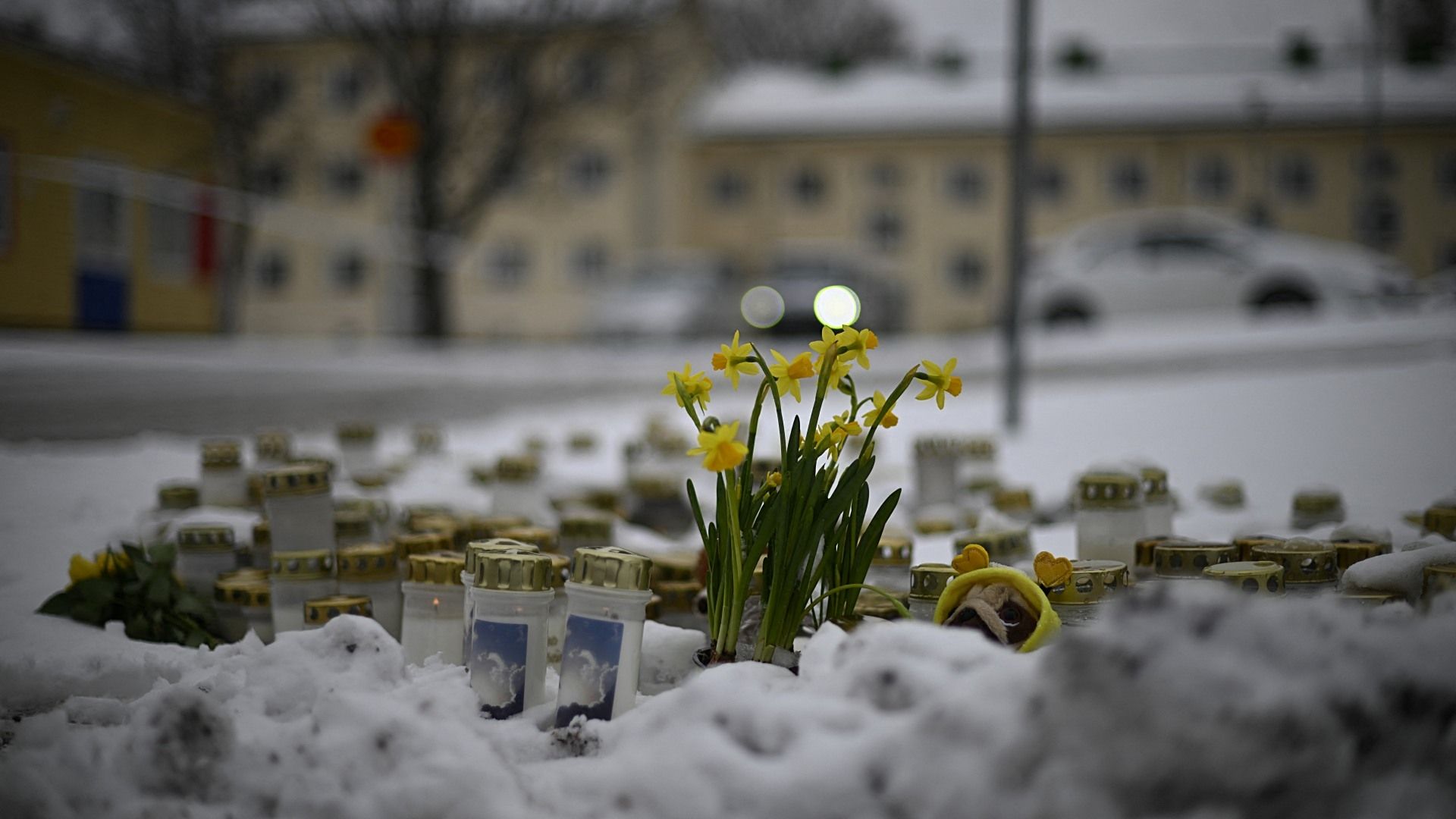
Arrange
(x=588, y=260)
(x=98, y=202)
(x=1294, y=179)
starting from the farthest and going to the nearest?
(x=588, y=260) → (x=1294, y=179) → (x=98, y=202)

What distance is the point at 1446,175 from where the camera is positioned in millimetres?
12906

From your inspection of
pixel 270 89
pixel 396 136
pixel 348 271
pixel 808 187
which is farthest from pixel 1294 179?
pixel 348 271

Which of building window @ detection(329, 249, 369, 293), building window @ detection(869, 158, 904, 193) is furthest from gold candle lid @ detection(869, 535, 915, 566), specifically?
building window @ detection(329, 249, 369, 293)

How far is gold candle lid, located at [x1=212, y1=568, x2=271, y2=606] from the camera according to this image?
223cm

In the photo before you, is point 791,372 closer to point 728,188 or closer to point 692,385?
point 692,385

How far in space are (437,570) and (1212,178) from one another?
29769 mm

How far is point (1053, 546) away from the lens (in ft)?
8.80

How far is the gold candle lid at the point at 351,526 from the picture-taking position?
98.5 inches

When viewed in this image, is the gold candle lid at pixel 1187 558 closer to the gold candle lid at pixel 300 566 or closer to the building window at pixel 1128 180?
the gold candle lid at pixel 300 566

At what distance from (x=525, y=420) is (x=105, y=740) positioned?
209 inches

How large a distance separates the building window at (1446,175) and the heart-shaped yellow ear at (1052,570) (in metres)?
9.83

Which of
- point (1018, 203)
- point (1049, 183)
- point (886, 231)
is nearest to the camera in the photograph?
point (1018, 203)

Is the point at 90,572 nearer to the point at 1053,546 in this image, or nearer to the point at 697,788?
the point at 697,788

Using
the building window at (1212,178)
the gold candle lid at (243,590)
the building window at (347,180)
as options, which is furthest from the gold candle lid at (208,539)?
the building window at (347,180)
